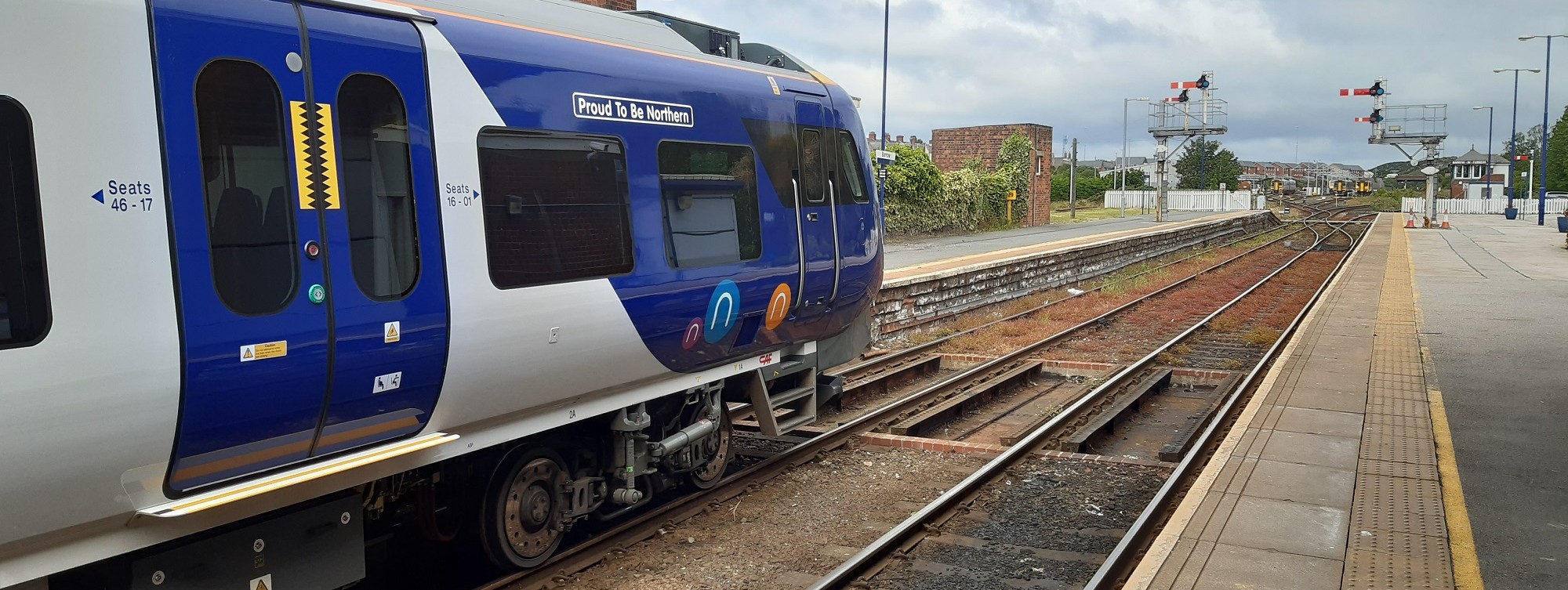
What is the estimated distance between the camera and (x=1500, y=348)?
1428cm

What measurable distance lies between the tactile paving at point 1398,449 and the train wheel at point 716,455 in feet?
15.9

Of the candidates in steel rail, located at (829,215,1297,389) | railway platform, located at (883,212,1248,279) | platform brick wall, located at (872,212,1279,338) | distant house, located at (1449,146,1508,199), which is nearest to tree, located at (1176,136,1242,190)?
distant house, located at (1449,146,1508,199)

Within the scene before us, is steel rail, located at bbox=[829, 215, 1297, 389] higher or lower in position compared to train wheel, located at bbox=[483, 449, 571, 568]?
lower

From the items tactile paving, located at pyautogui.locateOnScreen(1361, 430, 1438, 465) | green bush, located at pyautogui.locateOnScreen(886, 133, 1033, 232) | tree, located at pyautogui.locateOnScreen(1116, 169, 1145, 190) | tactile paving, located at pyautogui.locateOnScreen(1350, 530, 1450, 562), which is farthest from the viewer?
tree, located at pyautogui.locateOnScreen(1116, 169, 1145, 190)

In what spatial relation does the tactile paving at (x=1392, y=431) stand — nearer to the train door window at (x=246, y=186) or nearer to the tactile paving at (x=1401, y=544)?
the tactile paving at (x=1401, y=544)

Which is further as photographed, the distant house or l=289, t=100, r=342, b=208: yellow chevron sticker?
the distant house

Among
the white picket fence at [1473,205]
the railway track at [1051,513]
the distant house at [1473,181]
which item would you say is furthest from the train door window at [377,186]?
the distant house at [1473,181]

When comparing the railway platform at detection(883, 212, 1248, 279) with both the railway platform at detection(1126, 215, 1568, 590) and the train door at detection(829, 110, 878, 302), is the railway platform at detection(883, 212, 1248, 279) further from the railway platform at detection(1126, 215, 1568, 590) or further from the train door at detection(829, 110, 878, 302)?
the train door at detection(829, 110, 878, 302)

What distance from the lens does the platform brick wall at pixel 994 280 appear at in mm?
17312

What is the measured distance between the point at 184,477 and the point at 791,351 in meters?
5.04

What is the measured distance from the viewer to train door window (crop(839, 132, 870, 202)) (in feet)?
28.9

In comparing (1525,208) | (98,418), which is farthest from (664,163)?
(1525,208)

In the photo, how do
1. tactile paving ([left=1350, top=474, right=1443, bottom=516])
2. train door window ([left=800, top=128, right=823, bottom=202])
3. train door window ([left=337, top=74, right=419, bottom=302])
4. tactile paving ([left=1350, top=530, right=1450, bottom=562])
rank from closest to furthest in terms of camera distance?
train door window ([left=337, top=74, right=419, bottom=302])
tactile paving ([left=1350, top=530, right=1450, bottom=562])
tactile paving ([left=1350, top=474, right=1443, bottom=516])
train door window ([left=800, top=128, right=823, bottom=202])

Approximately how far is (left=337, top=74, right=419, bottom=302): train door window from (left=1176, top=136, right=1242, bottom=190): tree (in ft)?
329
